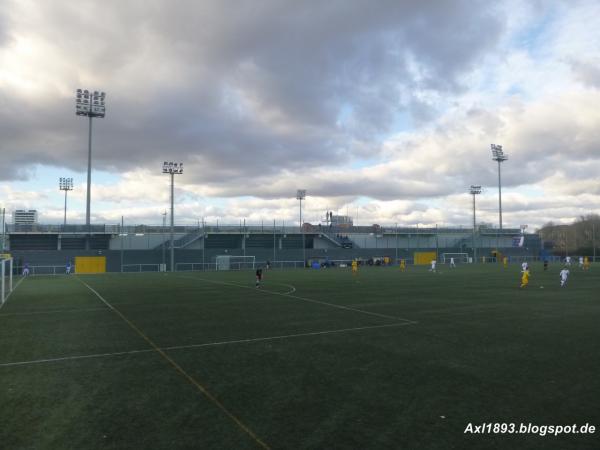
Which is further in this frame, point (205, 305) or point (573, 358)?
point (205, 305)

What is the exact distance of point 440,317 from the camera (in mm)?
16172

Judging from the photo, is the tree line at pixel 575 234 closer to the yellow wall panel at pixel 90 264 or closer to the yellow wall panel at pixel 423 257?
the yellow wall panel at pixel 423 257

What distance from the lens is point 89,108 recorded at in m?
62.4

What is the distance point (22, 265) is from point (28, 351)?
51472 millimetres

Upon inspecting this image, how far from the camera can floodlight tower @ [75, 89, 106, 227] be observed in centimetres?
6125

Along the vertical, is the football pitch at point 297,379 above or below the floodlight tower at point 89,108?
below

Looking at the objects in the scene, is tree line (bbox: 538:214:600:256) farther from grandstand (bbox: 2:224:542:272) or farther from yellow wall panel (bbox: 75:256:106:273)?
yellow wall panel (bbox: 75:256:106:273)

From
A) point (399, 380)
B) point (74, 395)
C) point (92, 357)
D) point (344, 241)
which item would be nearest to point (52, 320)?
point (92, 357)

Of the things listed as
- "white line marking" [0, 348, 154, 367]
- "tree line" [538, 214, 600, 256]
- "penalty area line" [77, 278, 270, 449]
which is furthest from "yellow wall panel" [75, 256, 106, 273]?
"tree line" [538, 214, 600, 256]

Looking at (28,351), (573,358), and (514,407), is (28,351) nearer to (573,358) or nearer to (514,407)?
A: (514,407)

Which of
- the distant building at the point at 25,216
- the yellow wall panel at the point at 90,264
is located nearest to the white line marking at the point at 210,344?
the yellow wall panel at the point at 90,264

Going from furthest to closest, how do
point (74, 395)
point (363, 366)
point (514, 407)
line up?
point (363, 366)
point (74, 395)
point (514, 407)

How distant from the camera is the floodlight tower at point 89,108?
6125cm

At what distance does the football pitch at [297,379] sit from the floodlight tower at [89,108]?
49.2m
